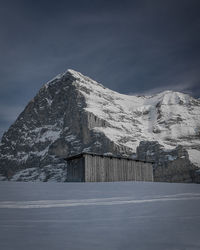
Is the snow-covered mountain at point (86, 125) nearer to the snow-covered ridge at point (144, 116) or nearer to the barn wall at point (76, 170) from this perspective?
the snow-covered ridge at point (144, 116)

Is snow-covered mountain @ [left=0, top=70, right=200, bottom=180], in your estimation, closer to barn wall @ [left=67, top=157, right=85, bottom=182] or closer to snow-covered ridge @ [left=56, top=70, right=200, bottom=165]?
snow-covered ridge @ [left=56, top=70, right=200, bottom=165]

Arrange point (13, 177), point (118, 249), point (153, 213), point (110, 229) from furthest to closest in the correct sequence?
1. point (13, 177)
2. point (153, 213)
3. point (110, 229)
4. point (118, 249)

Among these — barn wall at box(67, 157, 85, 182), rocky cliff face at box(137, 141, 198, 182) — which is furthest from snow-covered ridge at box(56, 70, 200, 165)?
barn wall at box(67, 157, 85, 182)

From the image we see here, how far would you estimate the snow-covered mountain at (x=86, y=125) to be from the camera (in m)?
A: 94.3

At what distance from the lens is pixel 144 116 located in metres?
122

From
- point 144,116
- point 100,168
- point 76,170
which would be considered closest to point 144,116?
point 144,116

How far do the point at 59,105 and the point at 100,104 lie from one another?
35.9 metres

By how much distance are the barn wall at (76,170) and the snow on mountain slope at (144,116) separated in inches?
2678

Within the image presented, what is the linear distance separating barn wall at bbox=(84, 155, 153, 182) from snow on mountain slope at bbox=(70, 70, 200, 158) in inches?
2533

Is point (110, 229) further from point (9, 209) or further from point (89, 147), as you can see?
point (89, 147)

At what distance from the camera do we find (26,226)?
2947 millimetres

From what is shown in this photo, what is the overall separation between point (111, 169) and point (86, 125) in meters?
78.9

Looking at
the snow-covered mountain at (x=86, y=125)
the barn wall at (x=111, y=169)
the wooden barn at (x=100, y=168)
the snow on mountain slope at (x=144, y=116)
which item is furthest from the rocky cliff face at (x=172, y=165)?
the wooden barn at (x=100, y=168)

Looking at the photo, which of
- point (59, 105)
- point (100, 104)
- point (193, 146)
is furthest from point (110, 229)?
point (59, 105)
